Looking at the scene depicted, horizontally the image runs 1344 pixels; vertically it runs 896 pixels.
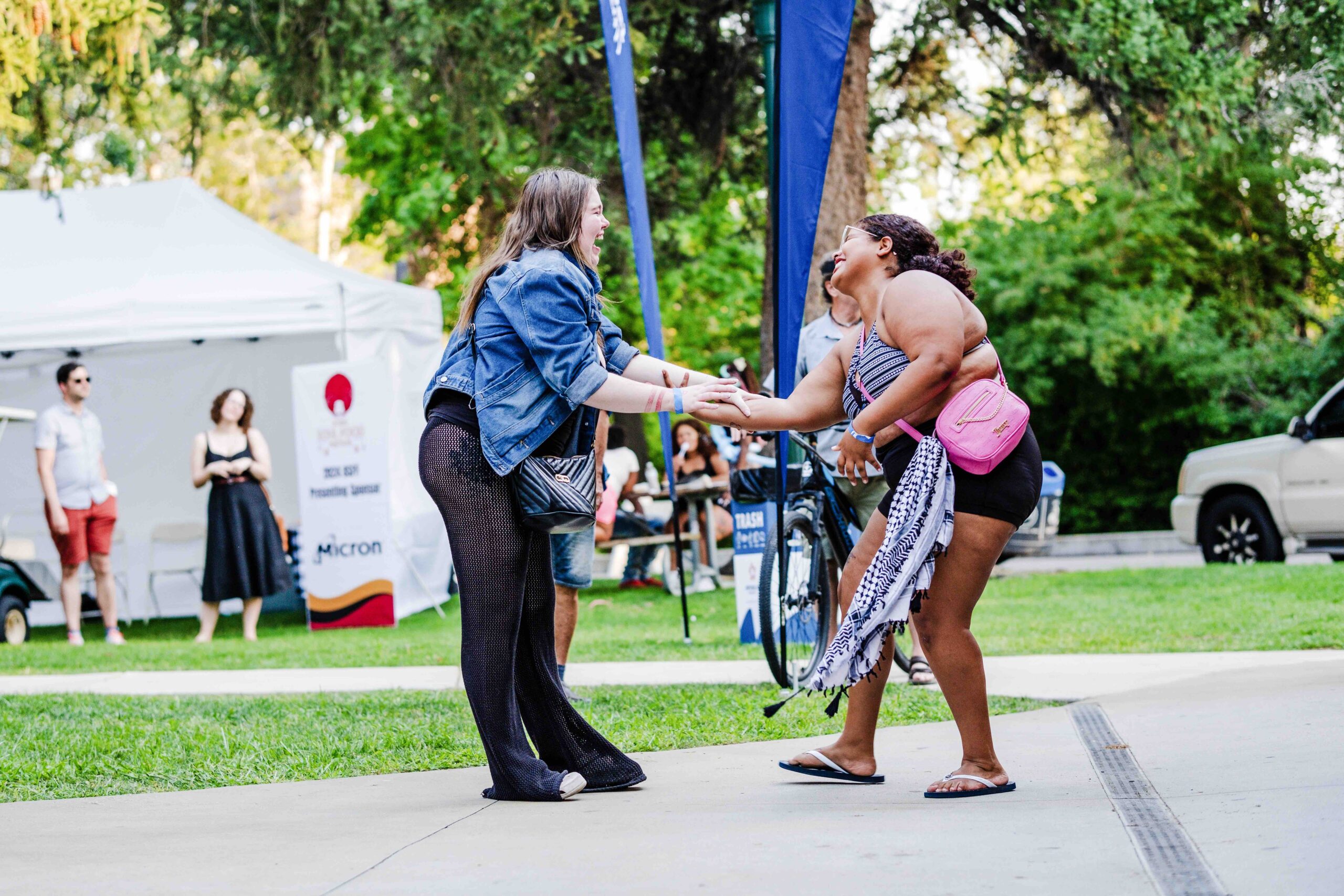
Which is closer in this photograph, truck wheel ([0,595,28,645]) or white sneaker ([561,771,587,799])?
white sneaker ([561,771,587,799])

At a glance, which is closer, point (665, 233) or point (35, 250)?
point (35, 250)

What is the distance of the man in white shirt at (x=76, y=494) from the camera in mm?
11398

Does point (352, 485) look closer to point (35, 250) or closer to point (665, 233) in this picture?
point (35, 250)

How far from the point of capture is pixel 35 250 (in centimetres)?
1353

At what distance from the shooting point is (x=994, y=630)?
959 centimetres

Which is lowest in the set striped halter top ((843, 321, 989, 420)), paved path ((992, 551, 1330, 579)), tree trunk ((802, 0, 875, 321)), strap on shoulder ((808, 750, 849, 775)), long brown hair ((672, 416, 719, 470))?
paved path ((992, 551, 1330, 579))

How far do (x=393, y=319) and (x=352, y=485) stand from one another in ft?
5.74

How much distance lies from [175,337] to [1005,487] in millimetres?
9435

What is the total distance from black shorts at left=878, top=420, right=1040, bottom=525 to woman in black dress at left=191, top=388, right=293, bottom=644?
8702 millimetres

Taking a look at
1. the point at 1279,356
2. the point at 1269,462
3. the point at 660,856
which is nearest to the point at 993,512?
the point at 660,856

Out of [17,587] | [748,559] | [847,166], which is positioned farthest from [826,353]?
[17,587]

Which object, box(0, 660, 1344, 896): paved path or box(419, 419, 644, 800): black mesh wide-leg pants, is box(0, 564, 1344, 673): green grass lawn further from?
box(419, 419, 644, 800): black mesh wide-leg pants

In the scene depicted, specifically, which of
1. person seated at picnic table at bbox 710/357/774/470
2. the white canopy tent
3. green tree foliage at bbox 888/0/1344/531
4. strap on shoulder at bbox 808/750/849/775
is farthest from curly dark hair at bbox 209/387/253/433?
strap on shoulder at bbox 808/750/849/775

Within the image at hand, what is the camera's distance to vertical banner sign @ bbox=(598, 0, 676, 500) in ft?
26.0
